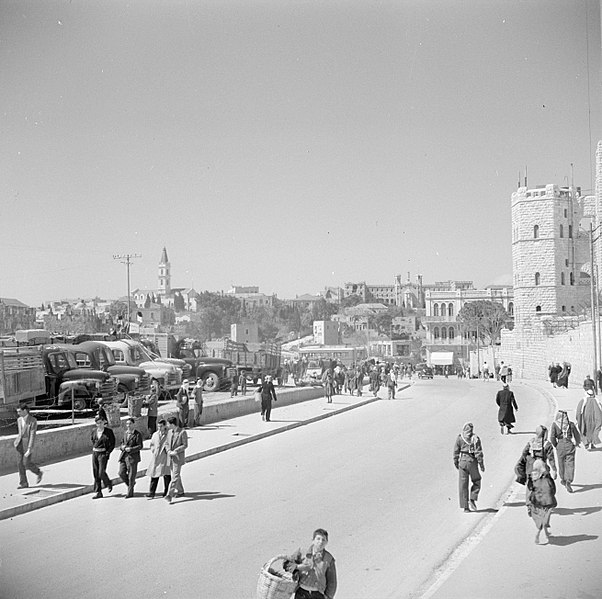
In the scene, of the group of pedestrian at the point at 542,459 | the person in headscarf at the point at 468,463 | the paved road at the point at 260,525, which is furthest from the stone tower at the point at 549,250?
the person in headscarf at the point at 468,463

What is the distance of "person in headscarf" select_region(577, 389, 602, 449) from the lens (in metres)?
10.6

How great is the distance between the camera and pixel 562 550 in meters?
7.16

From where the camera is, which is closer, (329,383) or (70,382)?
(70,382)

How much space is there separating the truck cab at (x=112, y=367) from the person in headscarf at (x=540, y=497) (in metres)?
12.5

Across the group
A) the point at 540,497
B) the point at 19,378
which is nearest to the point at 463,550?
A: the point at 540,497

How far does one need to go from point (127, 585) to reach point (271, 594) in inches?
55.3

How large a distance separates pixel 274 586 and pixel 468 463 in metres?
3.38

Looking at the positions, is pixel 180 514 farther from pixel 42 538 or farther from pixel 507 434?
pixel 507 434

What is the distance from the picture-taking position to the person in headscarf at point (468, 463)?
8492 mm

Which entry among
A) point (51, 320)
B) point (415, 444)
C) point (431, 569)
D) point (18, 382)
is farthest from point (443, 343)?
point (431, 569)

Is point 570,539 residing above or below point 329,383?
below

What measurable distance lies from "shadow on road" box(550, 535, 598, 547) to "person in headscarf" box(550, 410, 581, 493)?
4.56 ft

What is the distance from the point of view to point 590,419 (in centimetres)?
1062

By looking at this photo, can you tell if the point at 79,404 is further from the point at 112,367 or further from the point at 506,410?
the point at 506,410
